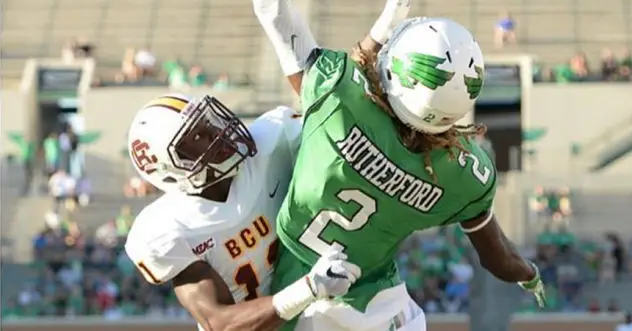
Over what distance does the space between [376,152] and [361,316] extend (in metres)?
0.58

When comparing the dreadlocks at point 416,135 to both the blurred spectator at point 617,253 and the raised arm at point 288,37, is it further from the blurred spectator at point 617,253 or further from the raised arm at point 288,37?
the blurred spectator at point 617,253

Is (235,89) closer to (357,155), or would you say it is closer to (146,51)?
(146,51)

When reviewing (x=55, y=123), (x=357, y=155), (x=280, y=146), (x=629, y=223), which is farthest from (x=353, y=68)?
(x=55, y=123)

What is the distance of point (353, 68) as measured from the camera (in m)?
3.80

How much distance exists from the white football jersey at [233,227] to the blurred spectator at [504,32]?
55.5ft

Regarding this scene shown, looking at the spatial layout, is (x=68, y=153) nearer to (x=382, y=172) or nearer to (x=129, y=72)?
(x=129, y=72)

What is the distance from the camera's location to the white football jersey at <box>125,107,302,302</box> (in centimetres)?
409

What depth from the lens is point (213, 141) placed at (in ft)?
13.3

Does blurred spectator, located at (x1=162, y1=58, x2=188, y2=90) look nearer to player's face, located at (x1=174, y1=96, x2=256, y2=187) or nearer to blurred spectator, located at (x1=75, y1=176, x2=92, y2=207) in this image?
blurred spectator, located at (x1=75, y1=176, x2=92, y2=207)

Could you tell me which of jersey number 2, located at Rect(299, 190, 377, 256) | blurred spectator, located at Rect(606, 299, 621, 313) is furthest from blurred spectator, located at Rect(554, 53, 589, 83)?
jersey number 2, located at Rect(299, 190, 377, 256)

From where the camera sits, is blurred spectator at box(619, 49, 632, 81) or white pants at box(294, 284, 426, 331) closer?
white pants at box(294, 284, 426, 331)

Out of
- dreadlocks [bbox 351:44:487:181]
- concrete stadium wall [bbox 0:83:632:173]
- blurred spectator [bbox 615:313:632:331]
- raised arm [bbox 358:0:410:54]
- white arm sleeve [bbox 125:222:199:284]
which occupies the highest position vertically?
raised arm [bbox 358:0:410:54]

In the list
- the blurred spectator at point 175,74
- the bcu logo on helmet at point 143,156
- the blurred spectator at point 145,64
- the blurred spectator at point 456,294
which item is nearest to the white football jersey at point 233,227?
the bcu logo on helmet at point 143,156

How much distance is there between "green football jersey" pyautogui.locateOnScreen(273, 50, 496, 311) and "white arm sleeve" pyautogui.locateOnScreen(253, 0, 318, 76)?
0.35 ft
